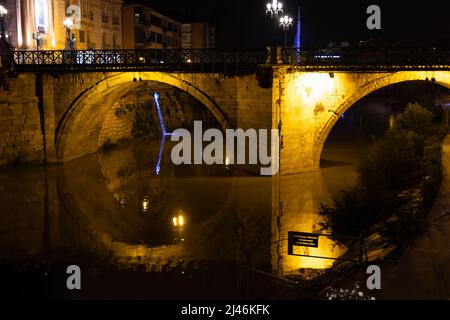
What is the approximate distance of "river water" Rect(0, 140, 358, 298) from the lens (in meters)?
11.5

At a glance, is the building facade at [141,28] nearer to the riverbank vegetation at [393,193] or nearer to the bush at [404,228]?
the riverbank vegetation at [393,193]

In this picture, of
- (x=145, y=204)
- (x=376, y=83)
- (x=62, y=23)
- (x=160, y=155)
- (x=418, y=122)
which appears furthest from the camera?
(x=62, y=23)

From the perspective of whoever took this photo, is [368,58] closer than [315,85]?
Yes

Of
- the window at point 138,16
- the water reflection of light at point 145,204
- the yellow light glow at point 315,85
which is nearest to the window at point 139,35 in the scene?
the window at point 138,16

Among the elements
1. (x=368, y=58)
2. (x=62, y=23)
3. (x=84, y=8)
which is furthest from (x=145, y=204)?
(x=84, y=8)

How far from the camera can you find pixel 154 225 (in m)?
15.8

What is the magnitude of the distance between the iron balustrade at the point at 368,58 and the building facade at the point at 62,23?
1357 cm

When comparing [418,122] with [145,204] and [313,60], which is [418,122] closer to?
[313,60]

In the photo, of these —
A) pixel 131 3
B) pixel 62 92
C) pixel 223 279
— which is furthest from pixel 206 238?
pixel 131 3

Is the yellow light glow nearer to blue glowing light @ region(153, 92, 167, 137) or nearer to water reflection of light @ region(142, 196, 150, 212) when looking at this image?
water reflection of light @ region(142, 196, 150, 212)

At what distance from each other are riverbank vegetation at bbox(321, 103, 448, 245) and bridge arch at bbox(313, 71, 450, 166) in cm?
218

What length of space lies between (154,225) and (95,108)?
11.3 meters

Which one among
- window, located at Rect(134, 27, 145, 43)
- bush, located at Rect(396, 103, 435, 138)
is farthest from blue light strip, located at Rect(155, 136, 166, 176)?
window, located at Rect(134, 27, 145, 43)
